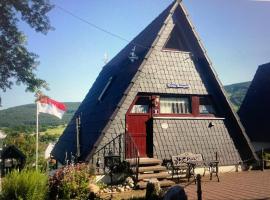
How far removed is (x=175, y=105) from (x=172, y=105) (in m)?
0.18

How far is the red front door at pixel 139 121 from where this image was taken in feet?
49.4

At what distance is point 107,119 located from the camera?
14281 millimetres

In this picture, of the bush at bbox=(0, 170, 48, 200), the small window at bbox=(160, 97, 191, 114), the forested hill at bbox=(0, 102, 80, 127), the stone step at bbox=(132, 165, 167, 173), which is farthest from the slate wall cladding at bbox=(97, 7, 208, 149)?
the forested hill at bbox=(0, 102, 80, 127)

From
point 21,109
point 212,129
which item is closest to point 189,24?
point 212,129

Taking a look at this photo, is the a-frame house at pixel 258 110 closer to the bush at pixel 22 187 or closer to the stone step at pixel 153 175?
the stone step at pixel 153 175

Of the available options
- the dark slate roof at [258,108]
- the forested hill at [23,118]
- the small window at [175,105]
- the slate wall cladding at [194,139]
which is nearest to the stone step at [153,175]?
the slate wall cladding at [194,139]

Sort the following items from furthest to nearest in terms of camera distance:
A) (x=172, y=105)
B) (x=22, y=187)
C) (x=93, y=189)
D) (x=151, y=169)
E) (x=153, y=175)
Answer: (x=172, y=105), (x=151, y=169), (x=153, y=175), (x=93, y=189), (x=22, y=187)

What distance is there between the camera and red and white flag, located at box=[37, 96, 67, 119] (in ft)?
49.7

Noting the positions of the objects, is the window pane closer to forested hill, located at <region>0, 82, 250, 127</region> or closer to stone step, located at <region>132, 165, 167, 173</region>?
stone step, located at <region>132, 165, 167, 173</region>

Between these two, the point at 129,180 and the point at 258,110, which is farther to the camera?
the point at 258,110

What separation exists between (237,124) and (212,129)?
1324mm

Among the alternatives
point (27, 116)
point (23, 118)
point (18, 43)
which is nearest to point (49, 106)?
point (18, 43)

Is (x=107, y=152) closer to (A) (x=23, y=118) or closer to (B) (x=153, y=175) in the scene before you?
(B) (x=153, y=175)

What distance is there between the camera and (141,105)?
1552cm
